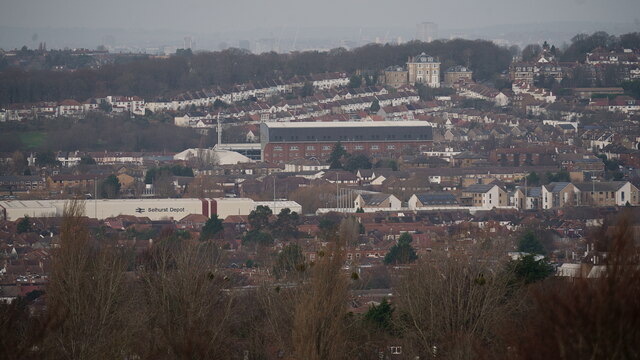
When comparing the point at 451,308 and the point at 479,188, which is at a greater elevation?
the point at 451,308

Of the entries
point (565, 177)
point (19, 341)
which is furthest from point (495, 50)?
point (19, 341)

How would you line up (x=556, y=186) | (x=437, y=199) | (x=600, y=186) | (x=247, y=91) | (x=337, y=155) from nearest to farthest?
(x=437, y=199)
(x=556, y=186)
(x=600, y=186)
(x=337, y=155)
(x=247, y=91)

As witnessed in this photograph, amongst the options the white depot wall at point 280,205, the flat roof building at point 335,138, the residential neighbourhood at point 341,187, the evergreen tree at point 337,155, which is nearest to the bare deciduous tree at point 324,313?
the residential neighbourhood at point 341,187

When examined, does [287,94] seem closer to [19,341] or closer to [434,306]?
[434,306]

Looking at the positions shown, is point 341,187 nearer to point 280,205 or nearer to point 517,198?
point 517,198

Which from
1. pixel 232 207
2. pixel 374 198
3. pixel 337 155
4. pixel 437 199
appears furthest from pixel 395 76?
pixel 232 207

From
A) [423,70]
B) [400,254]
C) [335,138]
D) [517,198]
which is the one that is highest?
[423,70]

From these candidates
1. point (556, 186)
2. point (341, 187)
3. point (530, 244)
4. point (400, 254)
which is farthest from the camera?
point (341, 187)

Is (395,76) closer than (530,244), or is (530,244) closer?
(530,244)

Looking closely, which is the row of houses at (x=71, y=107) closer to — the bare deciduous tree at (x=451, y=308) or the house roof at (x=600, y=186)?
the house roof at (x=600, y=186)
